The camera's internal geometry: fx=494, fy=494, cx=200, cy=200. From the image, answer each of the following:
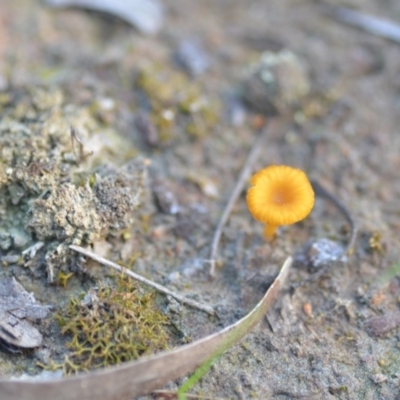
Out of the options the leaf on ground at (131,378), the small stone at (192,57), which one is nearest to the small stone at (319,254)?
the leaf on ground at (131,378)

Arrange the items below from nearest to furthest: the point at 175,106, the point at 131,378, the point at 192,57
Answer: the point at 131,378, the point at 175,106, the point at 192,57

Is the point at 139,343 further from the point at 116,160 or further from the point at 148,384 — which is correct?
the point at 116,160

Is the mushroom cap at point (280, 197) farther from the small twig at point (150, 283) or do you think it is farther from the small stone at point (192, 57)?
the small stone at point (192, 57)

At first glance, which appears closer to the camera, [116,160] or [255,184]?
[255,184]

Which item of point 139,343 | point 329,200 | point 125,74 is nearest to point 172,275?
point 139,343

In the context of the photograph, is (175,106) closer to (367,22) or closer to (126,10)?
(126,10)

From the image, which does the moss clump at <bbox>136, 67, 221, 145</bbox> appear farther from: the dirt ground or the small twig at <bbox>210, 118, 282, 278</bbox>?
the small twig at <bbox>210, 118, 282, 278</bbox>

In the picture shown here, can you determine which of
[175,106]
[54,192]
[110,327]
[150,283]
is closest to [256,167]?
[175,106]
